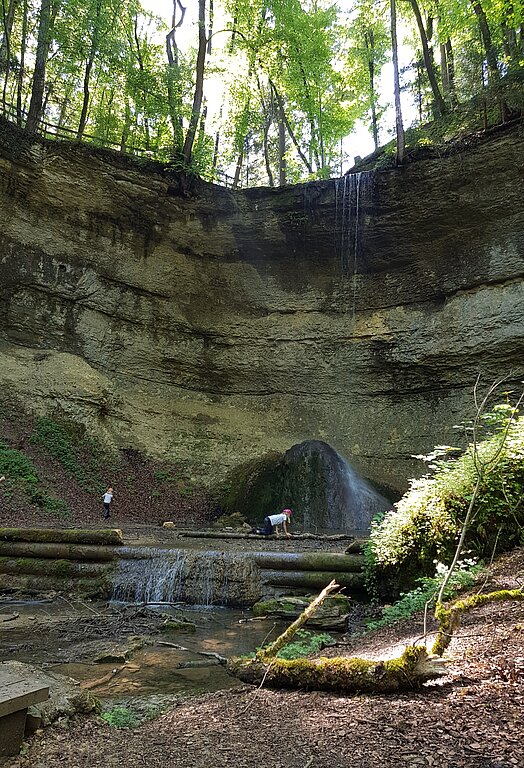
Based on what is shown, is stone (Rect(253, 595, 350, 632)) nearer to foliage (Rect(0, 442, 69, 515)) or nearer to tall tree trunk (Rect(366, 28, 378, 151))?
foliage (Rect(0, 442, 69, 515))

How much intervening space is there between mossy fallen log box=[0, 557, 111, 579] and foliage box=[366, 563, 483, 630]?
506 centimetres

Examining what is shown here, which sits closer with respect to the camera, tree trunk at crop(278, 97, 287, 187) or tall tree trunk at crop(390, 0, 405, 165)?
tall tree trunk at crop(390, 0, 405, 165)

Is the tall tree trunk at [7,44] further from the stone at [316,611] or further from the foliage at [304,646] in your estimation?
the foliage at [304,646]

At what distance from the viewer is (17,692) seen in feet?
9.03

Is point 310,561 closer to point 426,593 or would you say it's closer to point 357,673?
point 426,593

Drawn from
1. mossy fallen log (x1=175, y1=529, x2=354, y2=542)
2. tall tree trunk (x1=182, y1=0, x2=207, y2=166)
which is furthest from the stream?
tall tree trunk (x1=182, y1=0, x2=207, y2=166)

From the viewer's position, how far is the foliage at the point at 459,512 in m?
5.88

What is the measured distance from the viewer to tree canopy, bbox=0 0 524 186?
698 inches

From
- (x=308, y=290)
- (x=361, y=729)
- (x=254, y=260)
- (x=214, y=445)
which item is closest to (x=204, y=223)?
(x=254, y=260)

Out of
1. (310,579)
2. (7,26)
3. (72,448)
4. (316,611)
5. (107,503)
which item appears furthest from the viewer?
(7,26)

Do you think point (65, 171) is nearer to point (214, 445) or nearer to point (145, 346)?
point (145, 346)

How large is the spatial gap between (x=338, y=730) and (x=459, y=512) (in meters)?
3.92

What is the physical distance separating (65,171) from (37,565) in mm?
14107

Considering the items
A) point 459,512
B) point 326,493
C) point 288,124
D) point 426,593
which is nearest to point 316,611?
point 426,593
